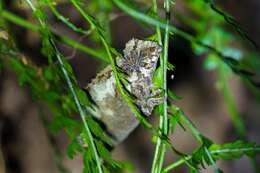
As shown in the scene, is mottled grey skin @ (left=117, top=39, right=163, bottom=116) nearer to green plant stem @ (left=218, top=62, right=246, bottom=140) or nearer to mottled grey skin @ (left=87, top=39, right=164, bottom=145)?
mottled grey skin @ (left=87, top=39, right=164, bottom=145)

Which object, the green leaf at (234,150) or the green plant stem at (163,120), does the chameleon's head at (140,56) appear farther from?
the green leaf at (234,150)

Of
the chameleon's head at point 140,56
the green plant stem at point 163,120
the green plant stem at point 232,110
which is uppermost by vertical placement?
the chameleon's head at point 140,56

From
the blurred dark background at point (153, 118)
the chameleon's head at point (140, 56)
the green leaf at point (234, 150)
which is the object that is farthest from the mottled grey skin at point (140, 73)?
the blurred dark background at point (153, 118)

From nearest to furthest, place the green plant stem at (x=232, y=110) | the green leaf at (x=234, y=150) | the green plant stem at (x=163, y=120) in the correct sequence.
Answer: the green plant stem at (x=163, y=120) < the green leaf at (x=234, y=150) < the green plant stem at (x=232, y=110)

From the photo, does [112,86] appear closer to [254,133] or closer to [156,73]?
[156,73]

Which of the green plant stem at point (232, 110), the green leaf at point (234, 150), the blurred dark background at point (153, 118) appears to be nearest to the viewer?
the green leaf at point (234, 150)

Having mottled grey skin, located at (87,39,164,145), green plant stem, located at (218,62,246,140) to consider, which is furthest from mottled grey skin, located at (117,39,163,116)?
green plant stem, located at (218,62,246,140)

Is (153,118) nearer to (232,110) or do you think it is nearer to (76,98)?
(232,110)
